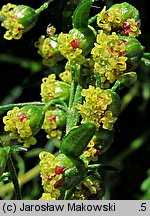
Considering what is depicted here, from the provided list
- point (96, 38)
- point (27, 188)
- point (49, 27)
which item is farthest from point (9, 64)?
point (96, 38)

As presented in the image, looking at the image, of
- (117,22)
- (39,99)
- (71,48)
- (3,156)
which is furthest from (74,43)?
(39,99)

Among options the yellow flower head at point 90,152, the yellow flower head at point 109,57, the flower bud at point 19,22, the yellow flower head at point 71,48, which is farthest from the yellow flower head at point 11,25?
the yellow flower head at point 90,152

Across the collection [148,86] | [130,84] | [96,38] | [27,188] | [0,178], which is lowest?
[27,188]

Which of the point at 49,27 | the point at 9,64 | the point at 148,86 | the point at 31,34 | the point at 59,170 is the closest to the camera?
the point at 59,170

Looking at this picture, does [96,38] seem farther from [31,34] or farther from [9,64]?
[9,64]

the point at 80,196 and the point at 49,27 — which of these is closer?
the point at 80,196

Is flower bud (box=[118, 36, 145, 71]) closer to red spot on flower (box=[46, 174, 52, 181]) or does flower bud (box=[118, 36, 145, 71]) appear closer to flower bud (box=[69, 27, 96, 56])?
flower bud (box=[69, 27, 96, 56])

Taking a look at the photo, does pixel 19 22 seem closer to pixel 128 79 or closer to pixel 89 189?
pixel 128 79

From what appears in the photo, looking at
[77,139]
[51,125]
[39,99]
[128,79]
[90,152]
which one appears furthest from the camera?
[39,99]
